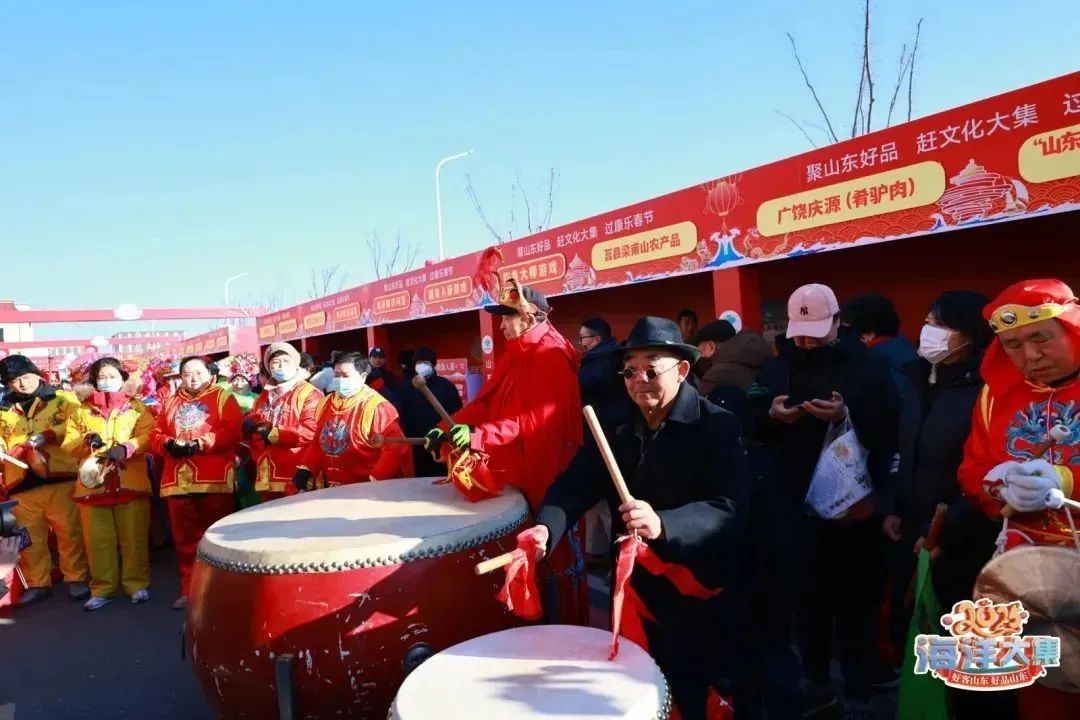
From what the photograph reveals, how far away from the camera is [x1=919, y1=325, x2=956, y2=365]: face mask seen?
2123 mm

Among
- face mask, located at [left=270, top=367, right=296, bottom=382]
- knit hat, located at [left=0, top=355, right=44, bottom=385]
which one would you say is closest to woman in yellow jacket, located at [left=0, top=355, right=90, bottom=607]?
knit hat, located at [left=0, top=355, right=44, bottom=385]

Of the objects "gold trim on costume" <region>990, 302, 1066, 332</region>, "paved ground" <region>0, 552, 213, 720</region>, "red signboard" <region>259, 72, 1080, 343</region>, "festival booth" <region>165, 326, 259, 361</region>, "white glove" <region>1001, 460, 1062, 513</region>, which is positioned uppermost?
"festival booth" <region>165, 326, 259, 361</region>

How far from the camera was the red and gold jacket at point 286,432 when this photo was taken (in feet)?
12.9

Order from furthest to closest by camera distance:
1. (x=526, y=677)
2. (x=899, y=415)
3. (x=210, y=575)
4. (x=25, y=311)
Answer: (x=25, y=311) < (x=899, y=415) < (x=210, y=575) < (x=526, y=677)

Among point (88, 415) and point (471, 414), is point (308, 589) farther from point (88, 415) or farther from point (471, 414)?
point (88, 415)

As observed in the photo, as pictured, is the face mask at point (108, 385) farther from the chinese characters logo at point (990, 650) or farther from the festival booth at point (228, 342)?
the festival booth at point (228, 342)

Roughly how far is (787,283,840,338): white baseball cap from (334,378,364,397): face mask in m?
2.18

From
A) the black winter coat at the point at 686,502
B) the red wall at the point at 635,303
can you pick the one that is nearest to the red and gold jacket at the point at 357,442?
the black winter coat at the point at 686,502

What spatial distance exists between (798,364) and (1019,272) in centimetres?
372

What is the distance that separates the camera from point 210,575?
2029 millimetres

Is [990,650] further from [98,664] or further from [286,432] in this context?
[98,664]

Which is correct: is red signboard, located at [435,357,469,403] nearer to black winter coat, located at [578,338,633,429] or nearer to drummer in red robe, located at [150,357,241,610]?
drummer in red robe, located at [150,357,241,610]

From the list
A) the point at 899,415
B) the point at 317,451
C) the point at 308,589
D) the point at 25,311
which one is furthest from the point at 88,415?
the point at 25,311

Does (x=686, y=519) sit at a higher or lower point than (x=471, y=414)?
lower
